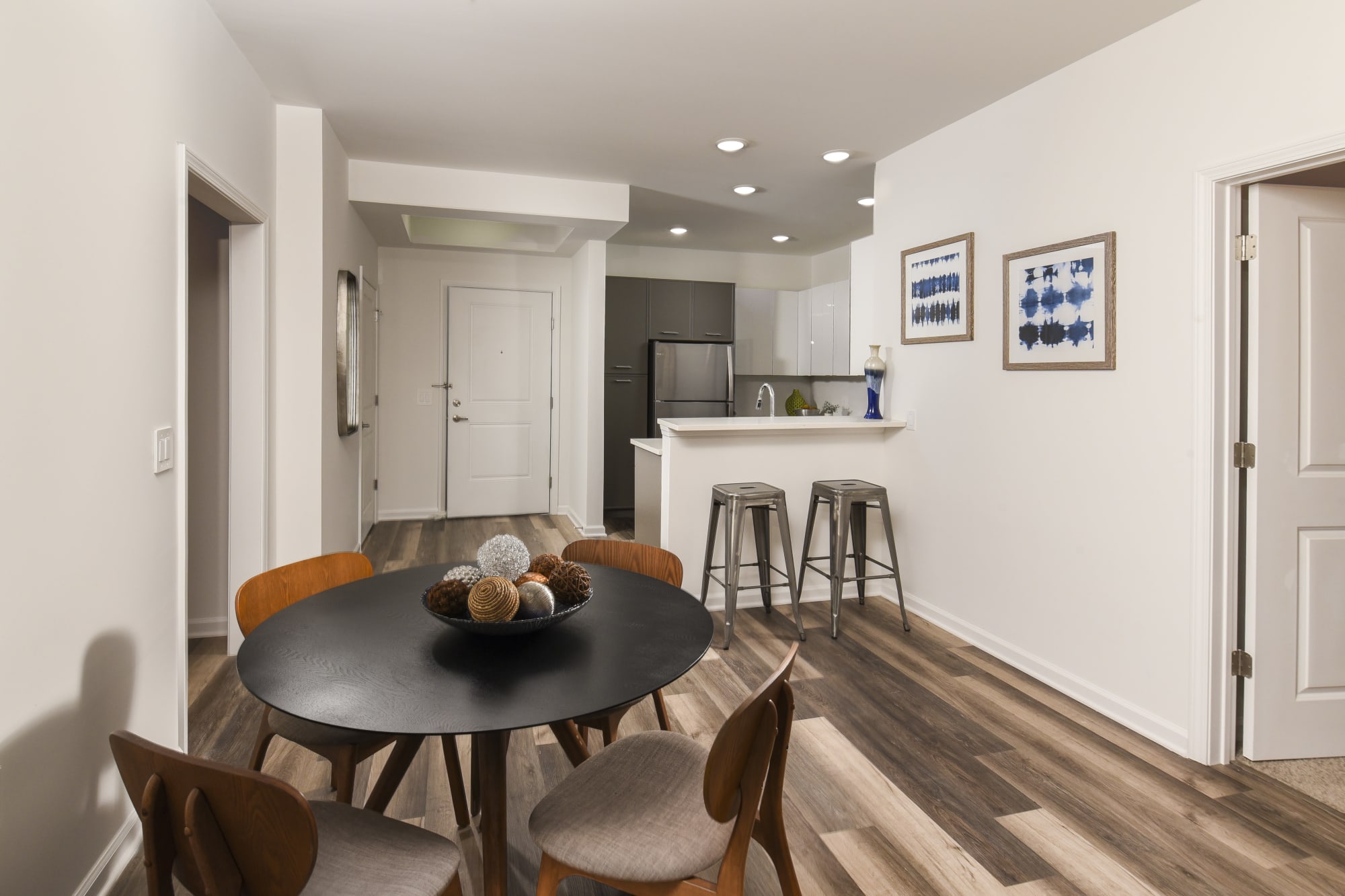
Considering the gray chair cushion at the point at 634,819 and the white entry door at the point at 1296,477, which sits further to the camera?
the white entry door at the point at 1296,477

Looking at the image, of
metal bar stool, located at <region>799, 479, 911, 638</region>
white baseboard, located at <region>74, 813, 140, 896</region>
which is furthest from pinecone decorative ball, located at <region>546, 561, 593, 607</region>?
metal bar stool, located at <region>799, 479, 911, 638</region>

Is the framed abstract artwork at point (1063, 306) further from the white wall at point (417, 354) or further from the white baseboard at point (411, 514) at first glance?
the white baseboard at point (411, 514)

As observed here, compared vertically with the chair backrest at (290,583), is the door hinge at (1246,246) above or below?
above

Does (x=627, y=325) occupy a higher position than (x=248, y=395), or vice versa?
(x=627, y=325)

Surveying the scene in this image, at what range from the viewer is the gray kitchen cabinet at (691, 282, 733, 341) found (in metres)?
6.59

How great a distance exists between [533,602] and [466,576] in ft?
0.52

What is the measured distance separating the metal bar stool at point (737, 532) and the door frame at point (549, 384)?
9.76 ft

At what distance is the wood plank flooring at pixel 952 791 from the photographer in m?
1.81

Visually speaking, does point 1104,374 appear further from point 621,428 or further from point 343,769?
point 621,428

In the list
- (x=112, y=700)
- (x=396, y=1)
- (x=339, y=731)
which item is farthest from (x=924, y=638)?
(x=396, y=1)

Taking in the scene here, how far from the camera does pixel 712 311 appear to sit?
664 centimetres

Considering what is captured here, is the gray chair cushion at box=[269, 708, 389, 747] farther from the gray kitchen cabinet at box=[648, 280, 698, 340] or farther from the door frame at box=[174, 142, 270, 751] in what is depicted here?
the gray kitchen cabinet at box=[648, 280, 698, 340]

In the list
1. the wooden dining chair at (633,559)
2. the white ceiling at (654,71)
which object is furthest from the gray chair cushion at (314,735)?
the white ceiling at (654,71)

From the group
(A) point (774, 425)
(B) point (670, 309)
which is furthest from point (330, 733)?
(B) point (670, 309)
